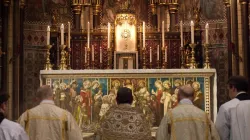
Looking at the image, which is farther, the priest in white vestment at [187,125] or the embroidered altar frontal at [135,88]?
the embroidered altar frontal at [135,88]

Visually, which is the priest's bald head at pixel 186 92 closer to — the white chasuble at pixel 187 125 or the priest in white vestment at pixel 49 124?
the white chasuble at pixel 187 125

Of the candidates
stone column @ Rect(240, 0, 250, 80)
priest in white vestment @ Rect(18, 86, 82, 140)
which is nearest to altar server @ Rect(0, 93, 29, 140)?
priest in white vestment @ Rect(18, 86, 82, 140)

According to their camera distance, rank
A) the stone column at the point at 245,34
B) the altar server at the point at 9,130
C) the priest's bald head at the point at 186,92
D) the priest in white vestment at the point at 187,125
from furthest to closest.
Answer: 1. the stone column at the point at 245,34
2. the priest in white vestment at the point at 187,125
3. the priest's bald head at the point at 186,92
4. the altar server at the point at 9,130

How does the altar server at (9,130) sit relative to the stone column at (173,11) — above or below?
below

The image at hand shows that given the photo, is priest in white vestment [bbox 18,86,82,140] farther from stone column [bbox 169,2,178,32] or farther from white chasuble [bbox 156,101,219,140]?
stone column [bbox 169,2,178,32]

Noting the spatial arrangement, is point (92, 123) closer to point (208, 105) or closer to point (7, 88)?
point (208, 105)

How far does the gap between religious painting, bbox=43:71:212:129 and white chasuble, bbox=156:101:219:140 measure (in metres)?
3.40

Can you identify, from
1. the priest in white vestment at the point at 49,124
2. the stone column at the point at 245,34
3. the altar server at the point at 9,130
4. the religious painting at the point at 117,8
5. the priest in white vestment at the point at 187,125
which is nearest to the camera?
the altar server at the point at 9,130

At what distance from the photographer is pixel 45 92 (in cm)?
715

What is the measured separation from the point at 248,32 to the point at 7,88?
20.7ft

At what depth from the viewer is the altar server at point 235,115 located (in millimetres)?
7137

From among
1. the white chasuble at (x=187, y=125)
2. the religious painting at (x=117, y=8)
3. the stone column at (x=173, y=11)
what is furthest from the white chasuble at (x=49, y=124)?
the religious painting at (x=117, y=8)

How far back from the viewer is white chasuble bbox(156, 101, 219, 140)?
7.12m

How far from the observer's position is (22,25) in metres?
15.8
